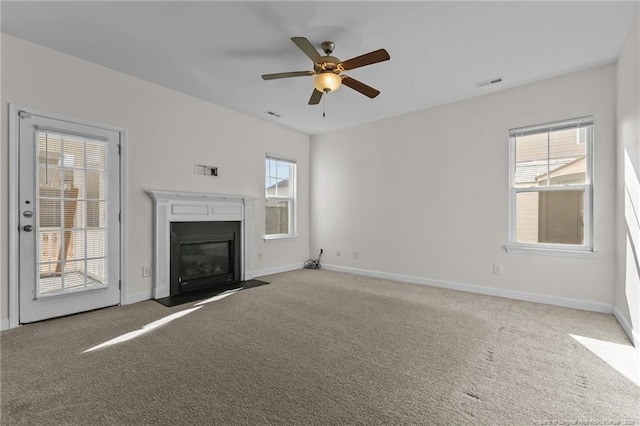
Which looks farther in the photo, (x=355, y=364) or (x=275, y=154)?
(x=275, y=154)

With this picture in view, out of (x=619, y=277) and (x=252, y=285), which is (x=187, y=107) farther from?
(x=619, y=277)

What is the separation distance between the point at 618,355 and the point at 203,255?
459cm

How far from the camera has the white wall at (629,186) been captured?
8.36 feet

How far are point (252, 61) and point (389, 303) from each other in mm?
3202

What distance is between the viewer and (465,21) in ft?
8.54

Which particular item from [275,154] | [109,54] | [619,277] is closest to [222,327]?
[109,54]

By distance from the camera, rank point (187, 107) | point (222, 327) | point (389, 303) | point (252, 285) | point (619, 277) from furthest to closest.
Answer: point (252, 285)
point (187, 107)
point (389, 303)
point (619, 277)
point (222, 327)

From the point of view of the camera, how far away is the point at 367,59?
2.49 metres

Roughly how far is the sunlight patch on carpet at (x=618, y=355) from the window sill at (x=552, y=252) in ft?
3.94

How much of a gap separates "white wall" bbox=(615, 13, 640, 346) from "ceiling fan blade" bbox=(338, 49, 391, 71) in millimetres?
2146

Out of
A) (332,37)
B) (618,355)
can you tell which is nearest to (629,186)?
(618,355)

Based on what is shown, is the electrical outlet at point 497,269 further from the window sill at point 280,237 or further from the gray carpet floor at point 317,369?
the window sill at point 280,237

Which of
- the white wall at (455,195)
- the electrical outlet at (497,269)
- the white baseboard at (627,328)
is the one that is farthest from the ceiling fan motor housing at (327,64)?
the white baseboard at (627,328)

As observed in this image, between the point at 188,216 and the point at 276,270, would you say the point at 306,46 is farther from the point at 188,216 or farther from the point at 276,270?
the point at 276,270
